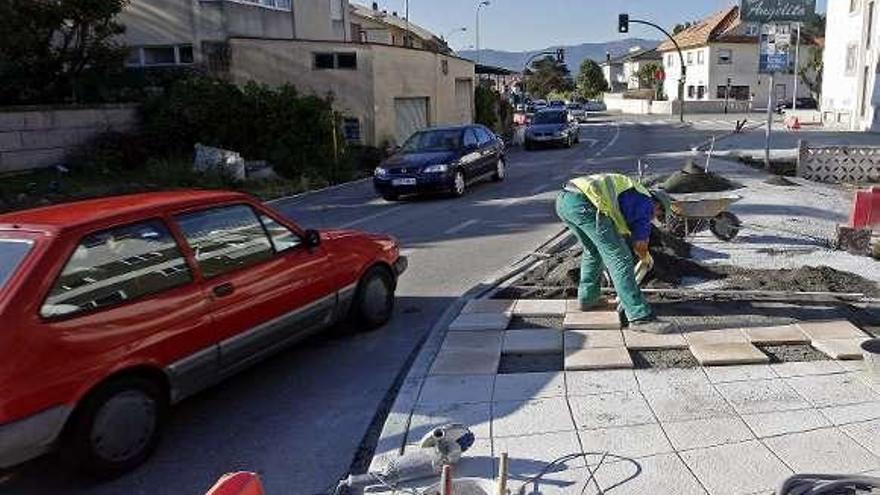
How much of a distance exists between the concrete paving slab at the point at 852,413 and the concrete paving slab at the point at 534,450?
1.49 m

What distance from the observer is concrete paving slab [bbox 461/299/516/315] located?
6781 mm

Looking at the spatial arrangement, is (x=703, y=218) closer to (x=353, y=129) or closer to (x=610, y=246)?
(x=610, y=246)

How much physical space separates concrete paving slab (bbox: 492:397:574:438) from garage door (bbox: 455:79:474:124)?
29369 millimetres

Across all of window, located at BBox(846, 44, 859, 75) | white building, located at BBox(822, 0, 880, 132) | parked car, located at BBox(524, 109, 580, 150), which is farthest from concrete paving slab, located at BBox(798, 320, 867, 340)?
window, located at BBox(846, 44, 859, 75)

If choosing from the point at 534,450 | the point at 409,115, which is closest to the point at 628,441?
the point at 534,450

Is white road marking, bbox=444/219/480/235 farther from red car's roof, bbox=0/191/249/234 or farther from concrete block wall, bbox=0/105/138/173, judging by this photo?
concrete block wall, bbox=0/105/138/173

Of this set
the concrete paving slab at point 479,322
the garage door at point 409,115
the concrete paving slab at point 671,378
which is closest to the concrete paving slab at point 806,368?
the concrete paving slab at point 671,378

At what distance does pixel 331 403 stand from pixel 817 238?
7229 millimetres

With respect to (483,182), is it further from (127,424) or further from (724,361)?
(127,424)

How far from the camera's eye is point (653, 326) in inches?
229

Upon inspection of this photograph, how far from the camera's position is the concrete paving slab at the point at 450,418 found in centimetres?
444

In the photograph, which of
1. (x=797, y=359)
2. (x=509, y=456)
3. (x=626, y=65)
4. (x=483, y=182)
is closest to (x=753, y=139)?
(x=483, y=182)

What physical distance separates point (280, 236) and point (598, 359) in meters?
2.51

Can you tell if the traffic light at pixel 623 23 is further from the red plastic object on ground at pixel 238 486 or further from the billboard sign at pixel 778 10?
the red plastic object on ground at pixel 238 486
